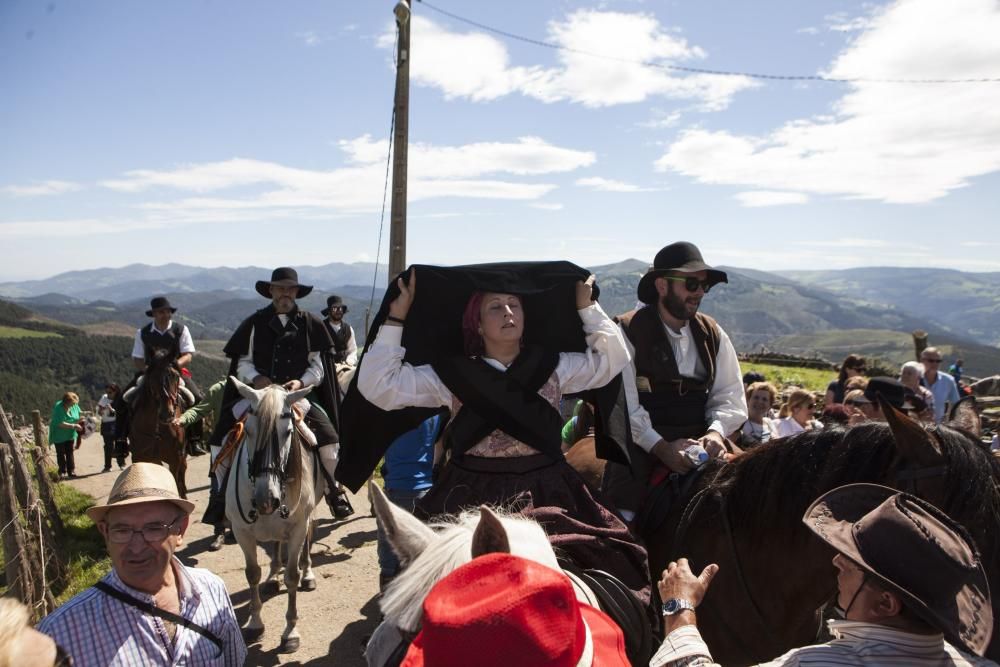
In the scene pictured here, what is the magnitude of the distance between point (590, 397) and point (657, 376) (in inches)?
21.4

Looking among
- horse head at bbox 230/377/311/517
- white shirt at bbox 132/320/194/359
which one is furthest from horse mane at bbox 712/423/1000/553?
white shirt at bbox 132/320/194/359

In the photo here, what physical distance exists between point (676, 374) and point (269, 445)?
347 cm

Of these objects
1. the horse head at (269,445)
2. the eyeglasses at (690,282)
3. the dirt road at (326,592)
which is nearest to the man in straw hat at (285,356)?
the horse head at (269,445)

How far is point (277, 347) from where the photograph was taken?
21.5 ft

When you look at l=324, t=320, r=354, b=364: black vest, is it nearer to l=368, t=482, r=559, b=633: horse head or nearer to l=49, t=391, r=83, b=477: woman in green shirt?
l=49, t=391, r=83, b=477: woman in green shirt

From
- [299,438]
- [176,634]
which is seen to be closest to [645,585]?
[176,634]

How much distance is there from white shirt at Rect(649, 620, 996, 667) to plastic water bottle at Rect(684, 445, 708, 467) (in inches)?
59.9

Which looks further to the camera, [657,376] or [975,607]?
[657,376]

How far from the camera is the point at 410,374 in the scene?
2893 mm

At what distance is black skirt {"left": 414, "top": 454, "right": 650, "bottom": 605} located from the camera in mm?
2408

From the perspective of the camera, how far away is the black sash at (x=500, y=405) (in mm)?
2721

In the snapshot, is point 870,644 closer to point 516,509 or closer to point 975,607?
point 975,607

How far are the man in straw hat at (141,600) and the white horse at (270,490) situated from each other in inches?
100

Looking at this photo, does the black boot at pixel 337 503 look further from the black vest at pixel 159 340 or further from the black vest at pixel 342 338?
the black vest at pixel 342 338
